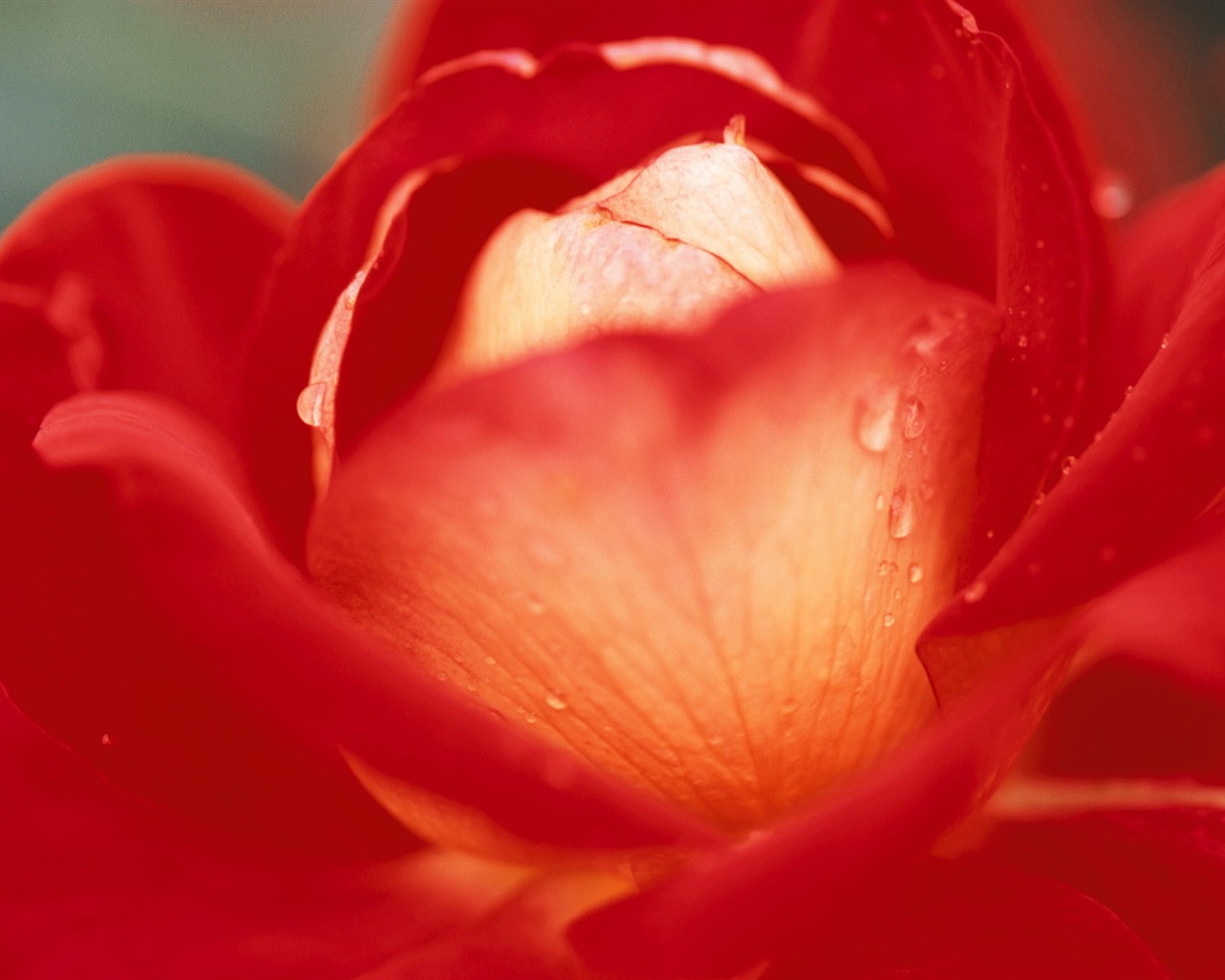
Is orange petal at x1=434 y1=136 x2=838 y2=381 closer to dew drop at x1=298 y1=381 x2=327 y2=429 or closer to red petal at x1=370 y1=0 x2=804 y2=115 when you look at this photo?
dew drop at x1=298 y1=381 x2=327 y2=429

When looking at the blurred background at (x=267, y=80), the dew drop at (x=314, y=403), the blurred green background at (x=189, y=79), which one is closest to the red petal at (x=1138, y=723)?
the dew drop at (x=314, y=403)

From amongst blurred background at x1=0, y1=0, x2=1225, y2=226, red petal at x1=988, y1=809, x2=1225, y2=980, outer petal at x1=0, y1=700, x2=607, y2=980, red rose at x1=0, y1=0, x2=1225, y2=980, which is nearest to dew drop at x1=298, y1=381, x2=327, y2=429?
red rose at x1=0, y1=0, x2=1225, y2=980

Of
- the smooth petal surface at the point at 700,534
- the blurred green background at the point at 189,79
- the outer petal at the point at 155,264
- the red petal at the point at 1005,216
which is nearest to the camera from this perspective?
the smooth petal surface at the point at 700,534

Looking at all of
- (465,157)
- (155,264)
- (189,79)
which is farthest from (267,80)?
(465,157)

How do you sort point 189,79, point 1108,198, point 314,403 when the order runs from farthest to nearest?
point 189,79, point 1108,198, point 314,403

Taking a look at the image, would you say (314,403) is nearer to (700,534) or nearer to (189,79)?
(700,534)

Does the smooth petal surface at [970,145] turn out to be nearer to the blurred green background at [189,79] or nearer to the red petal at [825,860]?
the red petal at [825,860]

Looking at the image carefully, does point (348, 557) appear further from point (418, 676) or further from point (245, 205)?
point (245, 205)
